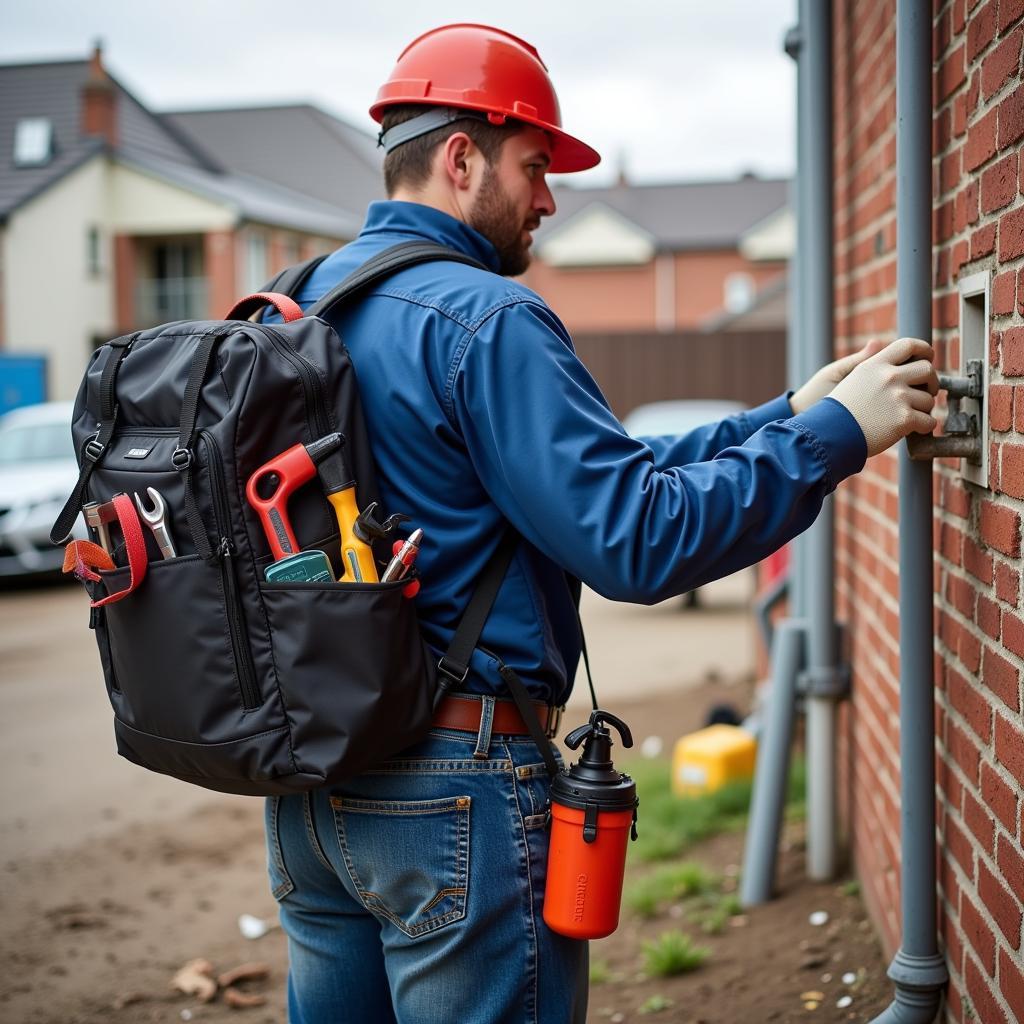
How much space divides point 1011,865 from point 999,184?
1.08 metres

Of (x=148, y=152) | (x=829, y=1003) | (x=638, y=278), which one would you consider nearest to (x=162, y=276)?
(x=148, y=152)

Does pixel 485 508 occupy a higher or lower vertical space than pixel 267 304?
lower

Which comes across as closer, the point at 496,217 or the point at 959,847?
the point at 496,217

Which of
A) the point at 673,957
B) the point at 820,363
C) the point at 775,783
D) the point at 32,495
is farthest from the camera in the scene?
the point at 32,495

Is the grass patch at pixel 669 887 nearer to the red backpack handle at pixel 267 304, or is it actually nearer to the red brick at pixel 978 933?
the red brick at pixel 978 933

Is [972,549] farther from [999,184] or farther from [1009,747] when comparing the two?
[999,184]

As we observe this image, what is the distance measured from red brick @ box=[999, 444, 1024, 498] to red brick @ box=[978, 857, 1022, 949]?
25.0 inches

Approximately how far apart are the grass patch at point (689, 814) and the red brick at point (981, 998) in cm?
268

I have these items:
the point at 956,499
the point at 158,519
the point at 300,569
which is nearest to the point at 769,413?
the point at 956,499

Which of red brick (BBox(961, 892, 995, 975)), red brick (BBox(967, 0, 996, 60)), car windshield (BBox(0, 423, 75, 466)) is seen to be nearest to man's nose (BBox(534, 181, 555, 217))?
red brick (BBox(967, 0, 996, 60))

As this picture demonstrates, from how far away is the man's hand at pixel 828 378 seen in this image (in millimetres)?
2191

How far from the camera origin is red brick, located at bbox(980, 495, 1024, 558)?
76.8 inches

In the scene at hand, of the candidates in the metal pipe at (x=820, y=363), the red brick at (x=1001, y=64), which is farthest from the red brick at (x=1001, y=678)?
the metal pipe at (x=820, y=363)

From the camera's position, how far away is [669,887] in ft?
14.9
